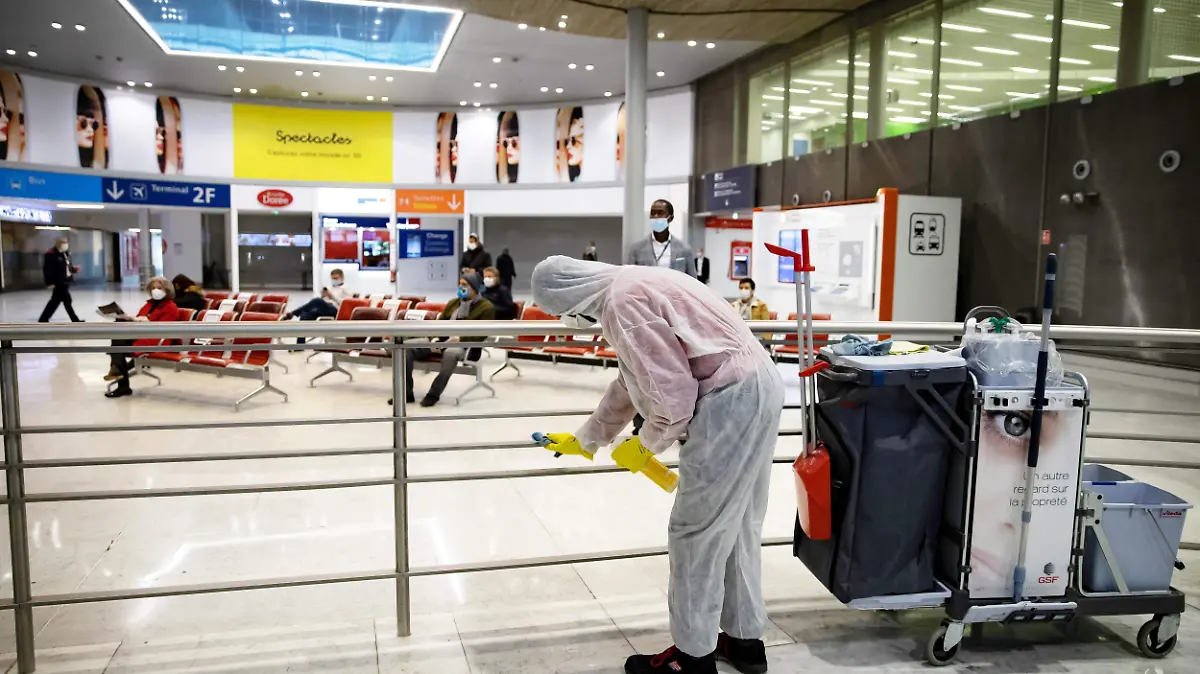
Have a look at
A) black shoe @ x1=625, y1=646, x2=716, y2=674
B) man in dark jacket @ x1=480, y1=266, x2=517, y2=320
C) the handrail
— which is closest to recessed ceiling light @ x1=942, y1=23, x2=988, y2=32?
man in dark jacket @ x1=480, y1=266, x2=517, y2=320

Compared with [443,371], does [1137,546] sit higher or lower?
higher

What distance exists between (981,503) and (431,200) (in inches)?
814

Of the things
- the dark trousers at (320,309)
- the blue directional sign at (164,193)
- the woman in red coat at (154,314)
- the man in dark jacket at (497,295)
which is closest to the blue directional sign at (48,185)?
the blue directional sign at (164,193)

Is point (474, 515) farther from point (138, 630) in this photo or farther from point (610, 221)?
point (610, 221)

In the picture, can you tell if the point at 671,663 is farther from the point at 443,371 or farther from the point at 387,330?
the point at 443,371

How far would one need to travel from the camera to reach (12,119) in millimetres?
18016

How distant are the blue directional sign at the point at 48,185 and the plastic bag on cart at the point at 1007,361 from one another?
2152cm

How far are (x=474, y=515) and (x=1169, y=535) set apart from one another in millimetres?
3110

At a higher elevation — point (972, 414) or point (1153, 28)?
point (1153, 28)

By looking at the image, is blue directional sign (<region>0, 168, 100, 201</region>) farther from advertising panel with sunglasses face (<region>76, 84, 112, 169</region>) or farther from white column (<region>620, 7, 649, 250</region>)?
white column (<region>620, 7, 649, 250</region>)

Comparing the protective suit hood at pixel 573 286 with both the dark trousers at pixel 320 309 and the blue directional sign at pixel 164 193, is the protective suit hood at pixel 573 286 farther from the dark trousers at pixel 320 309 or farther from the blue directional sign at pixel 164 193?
the blue directional sign at pixel 164 193

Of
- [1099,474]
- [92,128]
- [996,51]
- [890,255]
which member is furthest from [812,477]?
[92,128]

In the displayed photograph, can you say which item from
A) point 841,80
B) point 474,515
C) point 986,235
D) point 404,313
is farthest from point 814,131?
point 474,515

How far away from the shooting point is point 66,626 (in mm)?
2850
